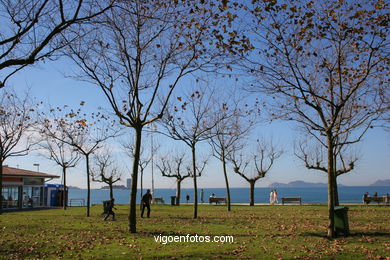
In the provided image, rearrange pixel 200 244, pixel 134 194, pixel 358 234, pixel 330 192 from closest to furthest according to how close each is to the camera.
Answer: pixel 200 244 < pixel 330 192 < pixel 358 234 < pixel 134 194

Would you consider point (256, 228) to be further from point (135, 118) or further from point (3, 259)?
point (3, 259)

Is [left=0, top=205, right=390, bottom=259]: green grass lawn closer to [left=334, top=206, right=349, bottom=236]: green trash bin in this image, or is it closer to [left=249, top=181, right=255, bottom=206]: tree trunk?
[left=334, top=206, right=349, bottom=236]: green trash bin

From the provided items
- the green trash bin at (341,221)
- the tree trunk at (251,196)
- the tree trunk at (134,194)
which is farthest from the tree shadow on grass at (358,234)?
the tree trunk at (251,196)

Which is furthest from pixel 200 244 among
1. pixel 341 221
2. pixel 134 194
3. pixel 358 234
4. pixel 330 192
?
pixel 358 234

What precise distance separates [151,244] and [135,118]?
17.4 ft

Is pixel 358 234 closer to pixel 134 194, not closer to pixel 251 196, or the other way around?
pixel 134 194

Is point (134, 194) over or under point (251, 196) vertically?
over

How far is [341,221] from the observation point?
12.0 meters

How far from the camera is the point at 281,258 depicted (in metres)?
8.74

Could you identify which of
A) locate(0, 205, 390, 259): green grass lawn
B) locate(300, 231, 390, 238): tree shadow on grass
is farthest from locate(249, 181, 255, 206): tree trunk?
locate(300, 231, 390, 238): tree shadow on grass

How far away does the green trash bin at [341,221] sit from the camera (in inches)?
472

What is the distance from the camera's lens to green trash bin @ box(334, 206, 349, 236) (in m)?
12.0

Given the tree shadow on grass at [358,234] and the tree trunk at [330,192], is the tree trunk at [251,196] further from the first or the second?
the tree trunk at [330,192]

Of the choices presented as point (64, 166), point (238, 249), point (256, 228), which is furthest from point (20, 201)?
Result: point (238, 249)
